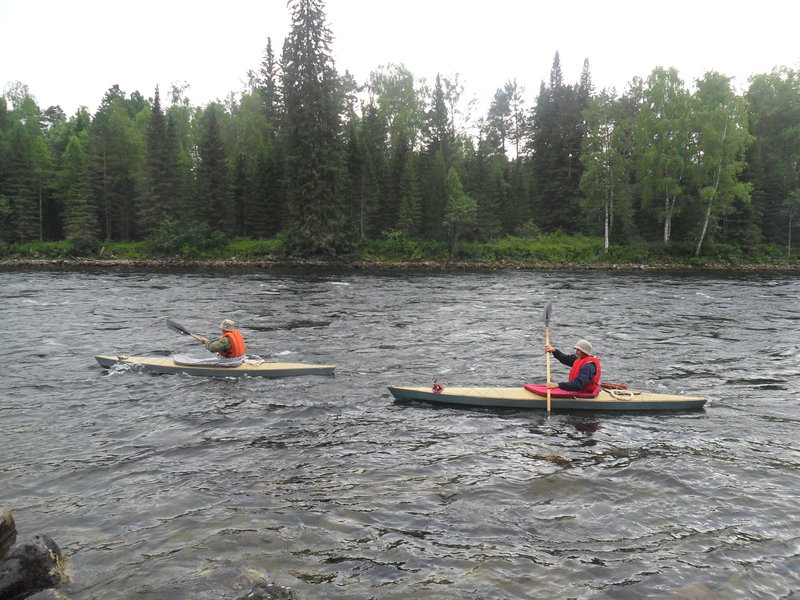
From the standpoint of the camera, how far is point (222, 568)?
6.04 metres

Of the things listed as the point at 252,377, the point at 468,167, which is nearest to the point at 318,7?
the point at 468,167

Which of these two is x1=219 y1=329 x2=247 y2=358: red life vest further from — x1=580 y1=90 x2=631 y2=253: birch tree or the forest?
x1=580 y1=90 x2=631 y2=253: birch tree

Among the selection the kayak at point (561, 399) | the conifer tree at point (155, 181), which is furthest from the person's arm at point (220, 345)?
the conifer tree at point (155, 181)

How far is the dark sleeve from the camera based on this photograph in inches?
451

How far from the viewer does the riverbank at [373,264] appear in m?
46.5

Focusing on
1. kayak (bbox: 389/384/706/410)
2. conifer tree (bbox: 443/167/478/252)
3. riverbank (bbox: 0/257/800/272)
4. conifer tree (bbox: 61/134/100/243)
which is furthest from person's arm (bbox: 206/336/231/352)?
conifer tree (bbox: 61/134/100/243)

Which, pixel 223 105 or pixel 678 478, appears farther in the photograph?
pixel 223 105

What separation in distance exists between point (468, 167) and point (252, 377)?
51427 mm

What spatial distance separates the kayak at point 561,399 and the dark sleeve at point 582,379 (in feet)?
0.47

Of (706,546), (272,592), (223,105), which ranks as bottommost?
(706,546)

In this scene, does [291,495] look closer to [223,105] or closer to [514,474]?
[514,474]

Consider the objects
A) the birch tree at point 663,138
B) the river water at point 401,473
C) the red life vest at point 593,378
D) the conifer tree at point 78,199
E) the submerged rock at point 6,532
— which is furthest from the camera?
the conifer tree at point 78,199

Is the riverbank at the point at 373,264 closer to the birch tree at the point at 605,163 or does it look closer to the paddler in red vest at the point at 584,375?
the birch tree at the point at 605,163

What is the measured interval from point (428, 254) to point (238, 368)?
39538mm
